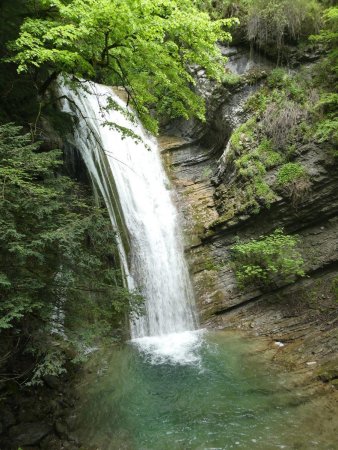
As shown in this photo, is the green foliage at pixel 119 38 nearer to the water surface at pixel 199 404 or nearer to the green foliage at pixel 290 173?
the green foliage at pixel 290 173

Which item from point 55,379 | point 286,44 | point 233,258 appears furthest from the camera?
point 286,44

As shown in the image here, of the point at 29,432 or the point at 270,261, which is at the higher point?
the point at 29,432

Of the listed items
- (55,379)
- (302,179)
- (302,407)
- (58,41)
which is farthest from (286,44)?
(55,379)

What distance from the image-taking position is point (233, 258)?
9.88 metres

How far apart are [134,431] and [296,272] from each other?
5.71 metres

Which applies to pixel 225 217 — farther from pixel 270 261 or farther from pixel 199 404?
pixel 199 404

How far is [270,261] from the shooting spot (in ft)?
29.3

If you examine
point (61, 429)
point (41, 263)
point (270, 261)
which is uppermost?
point (41, 263)

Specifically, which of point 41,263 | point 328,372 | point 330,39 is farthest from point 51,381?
point 330,39

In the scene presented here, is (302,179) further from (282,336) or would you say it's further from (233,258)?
(282,336)

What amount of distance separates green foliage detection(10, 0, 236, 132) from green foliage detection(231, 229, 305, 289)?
402 cm

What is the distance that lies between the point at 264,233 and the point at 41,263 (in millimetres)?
6858

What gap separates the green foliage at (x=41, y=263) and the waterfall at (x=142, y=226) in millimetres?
3568

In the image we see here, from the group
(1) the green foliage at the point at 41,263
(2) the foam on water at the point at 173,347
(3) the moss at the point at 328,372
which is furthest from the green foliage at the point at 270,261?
(1) the green foliage at the point at 41,263
